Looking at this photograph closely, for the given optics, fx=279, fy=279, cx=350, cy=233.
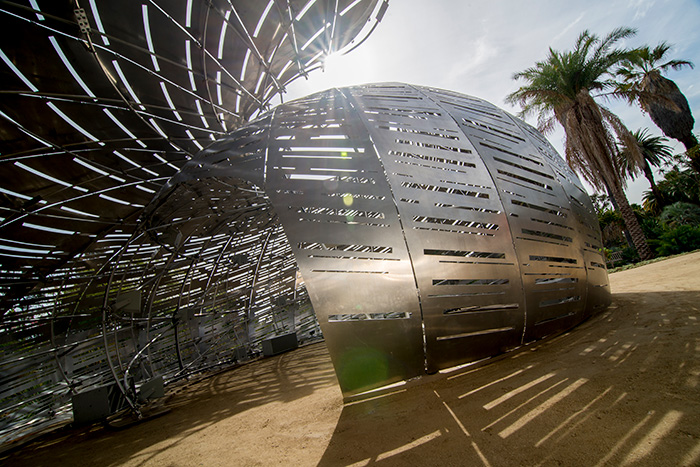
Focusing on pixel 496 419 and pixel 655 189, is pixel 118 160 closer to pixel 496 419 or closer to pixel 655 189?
pixel 496 419

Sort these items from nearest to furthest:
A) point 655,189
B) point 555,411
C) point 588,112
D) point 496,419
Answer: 1. point 555,411
2. point 496,419
3. point 588,112
4. point 655,189

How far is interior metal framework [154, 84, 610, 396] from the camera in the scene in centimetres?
393

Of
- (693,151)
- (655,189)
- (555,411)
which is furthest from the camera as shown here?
(655,189)

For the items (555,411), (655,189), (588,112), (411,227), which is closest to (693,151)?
(655,189)

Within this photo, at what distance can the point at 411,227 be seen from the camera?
13.9 ft

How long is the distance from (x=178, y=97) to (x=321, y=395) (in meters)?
9.12

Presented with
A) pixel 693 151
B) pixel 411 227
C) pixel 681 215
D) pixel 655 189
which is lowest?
pixel 411 227

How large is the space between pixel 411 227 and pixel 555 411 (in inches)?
106

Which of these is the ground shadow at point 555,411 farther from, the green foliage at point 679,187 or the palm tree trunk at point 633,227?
the green foliage at point 679,187

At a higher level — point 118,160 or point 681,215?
point 118,160

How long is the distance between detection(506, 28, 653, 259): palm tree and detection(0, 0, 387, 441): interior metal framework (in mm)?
15512

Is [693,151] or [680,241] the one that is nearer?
[680,241]

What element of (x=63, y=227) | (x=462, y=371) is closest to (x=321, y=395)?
(x=462, y=371)

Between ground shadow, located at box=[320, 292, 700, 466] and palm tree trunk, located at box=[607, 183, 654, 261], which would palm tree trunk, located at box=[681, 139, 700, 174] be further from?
ground shadow, located at box=[320, 292, 700, 466]
